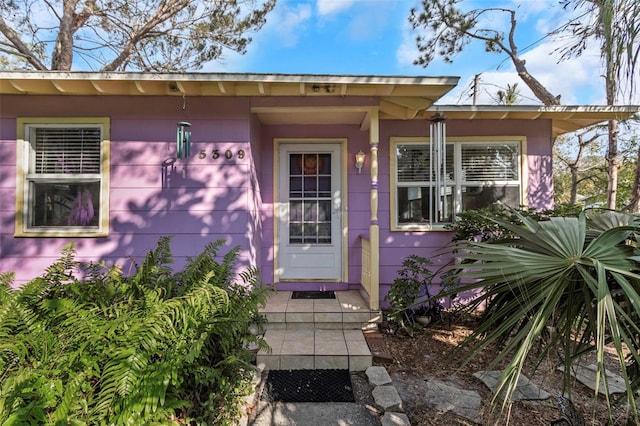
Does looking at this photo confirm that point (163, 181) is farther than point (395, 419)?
Yes

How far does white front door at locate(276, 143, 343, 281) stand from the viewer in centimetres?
447

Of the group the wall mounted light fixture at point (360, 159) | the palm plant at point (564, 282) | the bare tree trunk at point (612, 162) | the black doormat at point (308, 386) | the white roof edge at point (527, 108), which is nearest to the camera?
the palm plant at point (564, 282)

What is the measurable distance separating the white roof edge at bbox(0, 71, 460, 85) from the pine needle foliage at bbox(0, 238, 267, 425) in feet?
7.22

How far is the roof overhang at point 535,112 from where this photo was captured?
3879 millimetres

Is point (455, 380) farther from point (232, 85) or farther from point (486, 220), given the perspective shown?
point (232, 85)

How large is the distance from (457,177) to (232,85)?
3.17m

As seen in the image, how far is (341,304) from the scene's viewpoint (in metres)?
3.78

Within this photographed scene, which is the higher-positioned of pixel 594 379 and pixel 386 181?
pixel 386 181

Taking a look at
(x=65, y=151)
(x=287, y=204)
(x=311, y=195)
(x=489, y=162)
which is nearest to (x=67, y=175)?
(x=65, y=151)

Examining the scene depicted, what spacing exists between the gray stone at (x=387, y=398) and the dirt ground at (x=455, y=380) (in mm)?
100

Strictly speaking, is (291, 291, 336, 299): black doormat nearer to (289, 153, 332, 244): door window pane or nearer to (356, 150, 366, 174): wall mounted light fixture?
(289, 153, 332, 244): door window pane

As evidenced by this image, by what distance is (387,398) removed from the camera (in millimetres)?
2297

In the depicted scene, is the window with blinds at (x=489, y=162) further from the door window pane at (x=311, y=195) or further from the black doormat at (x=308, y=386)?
the black doormat at (x=308, y=386)

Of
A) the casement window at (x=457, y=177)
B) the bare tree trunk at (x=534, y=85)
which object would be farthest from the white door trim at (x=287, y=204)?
the bare tree trunk at (x=534, y=85)
